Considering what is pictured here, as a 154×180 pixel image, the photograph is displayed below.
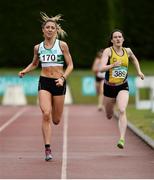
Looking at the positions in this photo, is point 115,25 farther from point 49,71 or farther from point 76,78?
point 49,71

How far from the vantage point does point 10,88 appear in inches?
1265

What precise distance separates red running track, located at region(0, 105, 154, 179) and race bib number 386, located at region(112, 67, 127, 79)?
4.21 feet

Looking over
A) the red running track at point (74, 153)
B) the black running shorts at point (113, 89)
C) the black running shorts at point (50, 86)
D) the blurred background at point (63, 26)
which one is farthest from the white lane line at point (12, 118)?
the blurred background at point (63, 26)

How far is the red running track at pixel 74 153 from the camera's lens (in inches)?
460

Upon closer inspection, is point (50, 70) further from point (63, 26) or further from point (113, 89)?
point (63, 26)

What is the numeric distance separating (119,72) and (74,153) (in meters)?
1.54

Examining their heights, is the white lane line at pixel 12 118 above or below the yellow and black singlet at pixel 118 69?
below

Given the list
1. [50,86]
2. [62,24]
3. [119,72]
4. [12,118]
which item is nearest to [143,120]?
[12,118]

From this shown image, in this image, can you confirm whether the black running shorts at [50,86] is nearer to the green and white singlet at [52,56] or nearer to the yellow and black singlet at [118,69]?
the green and white singlet at [52,56]

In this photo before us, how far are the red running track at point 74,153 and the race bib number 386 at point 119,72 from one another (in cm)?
128

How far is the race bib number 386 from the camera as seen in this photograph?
14321mm

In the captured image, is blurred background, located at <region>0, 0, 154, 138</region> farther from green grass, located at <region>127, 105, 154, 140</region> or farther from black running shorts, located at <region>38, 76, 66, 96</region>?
black running shorts, located at <region>38, 76, 66, 96</region>

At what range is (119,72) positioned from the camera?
14.4 m

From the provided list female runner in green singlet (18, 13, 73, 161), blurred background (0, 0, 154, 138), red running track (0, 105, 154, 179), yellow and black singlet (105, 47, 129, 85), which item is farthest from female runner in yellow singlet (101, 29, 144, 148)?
blurred background (0, 0, 154, 138)
